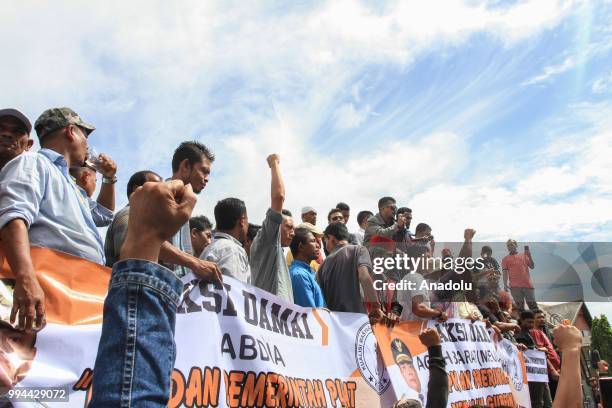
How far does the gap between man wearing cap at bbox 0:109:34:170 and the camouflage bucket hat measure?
122 mm

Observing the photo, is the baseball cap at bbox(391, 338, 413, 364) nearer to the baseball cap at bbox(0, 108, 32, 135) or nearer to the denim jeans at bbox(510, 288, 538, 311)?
the baseball cap at bbox(0, 108, 32, 135)

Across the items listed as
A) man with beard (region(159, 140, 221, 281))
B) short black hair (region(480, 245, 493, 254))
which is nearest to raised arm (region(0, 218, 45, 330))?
man with beard (region(159, 140, 221, 281))

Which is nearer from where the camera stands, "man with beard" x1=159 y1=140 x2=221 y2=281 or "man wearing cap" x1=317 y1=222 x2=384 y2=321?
"man with beard" x1=159 y1=140 x2=221 y2=281

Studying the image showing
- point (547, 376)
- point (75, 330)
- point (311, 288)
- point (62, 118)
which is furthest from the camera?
point (547, 376)

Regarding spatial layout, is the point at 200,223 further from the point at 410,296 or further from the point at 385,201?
the point at 385,201

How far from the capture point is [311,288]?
5.01 m

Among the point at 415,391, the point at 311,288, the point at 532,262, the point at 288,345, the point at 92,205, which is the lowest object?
the point at 415,391

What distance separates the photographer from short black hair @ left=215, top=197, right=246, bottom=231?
4371mm

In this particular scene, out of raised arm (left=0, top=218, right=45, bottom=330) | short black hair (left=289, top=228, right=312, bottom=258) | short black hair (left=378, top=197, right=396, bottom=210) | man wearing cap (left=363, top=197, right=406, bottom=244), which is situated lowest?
raised arm (left=0, top=218, right=45, bottom=330)

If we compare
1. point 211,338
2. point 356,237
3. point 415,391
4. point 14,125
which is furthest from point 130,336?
point 356,237

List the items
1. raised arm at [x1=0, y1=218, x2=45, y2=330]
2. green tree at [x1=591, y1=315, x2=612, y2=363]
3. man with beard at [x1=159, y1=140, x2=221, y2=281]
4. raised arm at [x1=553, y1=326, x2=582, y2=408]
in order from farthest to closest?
green tree at [x1=591, y1=315, x2=612, y2=363] → man with beard at [x1=159, y1=140, x2=221, y2=281] → raised arm at [x1=553, y1=326, x2=582, y2=408] → raised arm at [x1=0, y1=218, x2=45, y2=330]

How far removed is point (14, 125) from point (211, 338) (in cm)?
176

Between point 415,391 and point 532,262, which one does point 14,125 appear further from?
point 532,262

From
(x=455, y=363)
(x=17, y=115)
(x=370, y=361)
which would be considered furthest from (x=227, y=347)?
(x=455, y=363)
